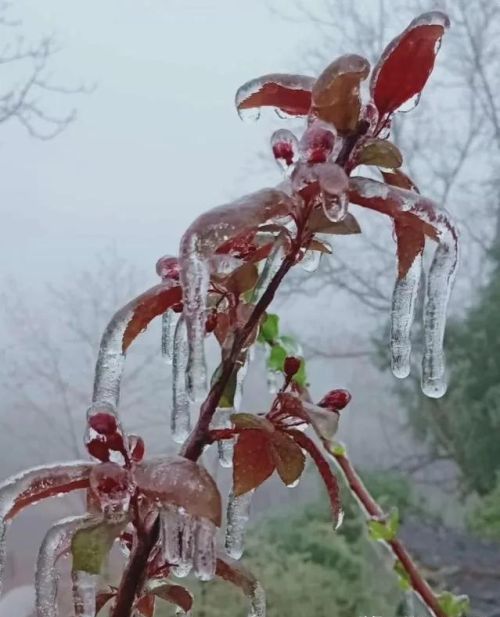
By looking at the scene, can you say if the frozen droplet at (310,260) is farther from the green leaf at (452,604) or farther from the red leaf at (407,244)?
the green leaf at (452,604)

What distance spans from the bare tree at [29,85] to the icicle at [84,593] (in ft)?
4.25

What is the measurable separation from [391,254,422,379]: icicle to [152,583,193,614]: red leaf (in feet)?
0.42

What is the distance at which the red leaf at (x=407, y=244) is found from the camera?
32 centimetres

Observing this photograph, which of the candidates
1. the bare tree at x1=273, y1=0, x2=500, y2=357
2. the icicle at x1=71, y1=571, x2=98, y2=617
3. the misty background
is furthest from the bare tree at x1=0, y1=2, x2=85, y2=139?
the icicle at x1=71, y1=571, x2=98, y2=617

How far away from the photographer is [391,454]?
178 centimetres

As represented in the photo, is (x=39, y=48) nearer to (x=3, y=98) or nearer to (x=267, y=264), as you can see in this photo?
(x=3, y=98)

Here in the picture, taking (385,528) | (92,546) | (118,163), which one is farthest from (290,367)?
(118,163)

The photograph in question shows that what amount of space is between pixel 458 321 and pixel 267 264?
1553mm

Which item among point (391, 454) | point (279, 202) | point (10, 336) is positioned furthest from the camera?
point (391, 454)

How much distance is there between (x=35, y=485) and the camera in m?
0.31

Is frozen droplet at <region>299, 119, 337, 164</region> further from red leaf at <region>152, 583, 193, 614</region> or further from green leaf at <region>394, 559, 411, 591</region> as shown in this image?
green leaf at <region>394, 559, 411, 591</region>

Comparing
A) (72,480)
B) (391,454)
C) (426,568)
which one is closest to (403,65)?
(72,480)

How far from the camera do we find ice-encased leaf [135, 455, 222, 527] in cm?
28

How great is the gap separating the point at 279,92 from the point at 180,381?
0.12 meters
